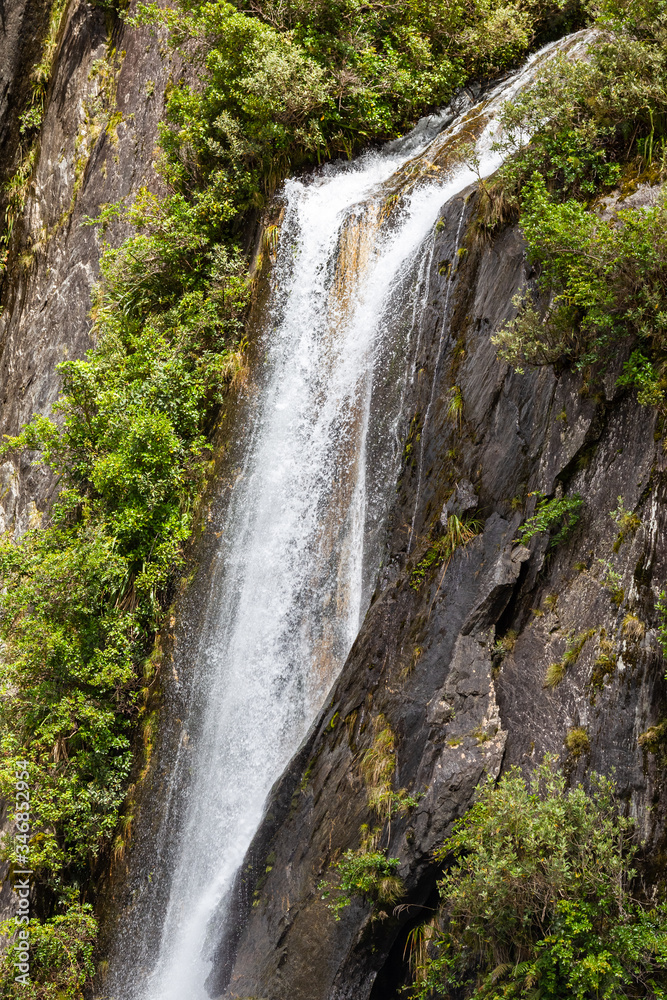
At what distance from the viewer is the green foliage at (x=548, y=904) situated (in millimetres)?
3855

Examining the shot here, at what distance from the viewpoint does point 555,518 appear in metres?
5.20

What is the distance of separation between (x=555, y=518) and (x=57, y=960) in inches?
269

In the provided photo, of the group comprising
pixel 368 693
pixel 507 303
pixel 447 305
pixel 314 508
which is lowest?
pixel 368 693

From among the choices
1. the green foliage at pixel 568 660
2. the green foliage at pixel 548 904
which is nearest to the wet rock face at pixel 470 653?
the green foliage at pixel 568 660

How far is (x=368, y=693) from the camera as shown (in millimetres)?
6176

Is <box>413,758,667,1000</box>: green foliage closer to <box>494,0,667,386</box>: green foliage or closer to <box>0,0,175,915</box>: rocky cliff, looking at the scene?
<box>494,0,667,386</box>: green foliage

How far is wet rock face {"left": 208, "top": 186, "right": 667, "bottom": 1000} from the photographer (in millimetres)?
4607

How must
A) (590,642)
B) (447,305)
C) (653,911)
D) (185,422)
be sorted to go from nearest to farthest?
(653,911), (590,642), (447,305), (185,422)

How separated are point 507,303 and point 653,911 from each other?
4.49 metres

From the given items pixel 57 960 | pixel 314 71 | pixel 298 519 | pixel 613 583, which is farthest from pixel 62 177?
pixel 613 583

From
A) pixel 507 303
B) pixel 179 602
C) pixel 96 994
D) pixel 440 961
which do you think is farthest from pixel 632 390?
pixel 96 994

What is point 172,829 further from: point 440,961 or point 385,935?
point 440,961

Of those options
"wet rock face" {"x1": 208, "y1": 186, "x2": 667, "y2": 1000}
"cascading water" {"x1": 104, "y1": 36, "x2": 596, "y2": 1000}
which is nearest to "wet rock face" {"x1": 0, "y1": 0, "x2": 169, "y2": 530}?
"cascading water" {"x1": 104, "y1": 36, "x2": 596, "y2": 1000}

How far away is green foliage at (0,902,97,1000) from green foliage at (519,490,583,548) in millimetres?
6176
